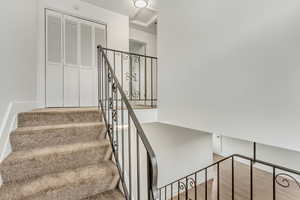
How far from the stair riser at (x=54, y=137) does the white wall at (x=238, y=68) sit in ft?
3.78

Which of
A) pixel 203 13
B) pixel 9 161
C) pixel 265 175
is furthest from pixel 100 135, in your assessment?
pixel 265 175

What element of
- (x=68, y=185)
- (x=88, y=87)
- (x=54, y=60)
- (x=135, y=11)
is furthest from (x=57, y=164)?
(x=135, y=11)

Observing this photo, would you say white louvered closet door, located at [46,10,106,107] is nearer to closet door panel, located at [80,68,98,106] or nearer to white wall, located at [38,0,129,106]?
closet door panel, located at [80,68,98,106]

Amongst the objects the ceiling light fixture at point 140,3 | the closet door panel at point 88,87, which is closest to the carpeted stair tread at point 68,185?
the closet door panel at point 88,87

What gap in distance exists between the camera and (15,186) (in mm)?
1244

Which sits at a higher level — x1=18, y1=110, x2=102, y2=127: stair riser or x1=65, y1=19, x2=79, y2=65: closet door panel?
x1=65, y1=19, x2=79, y2=65: closet door panel

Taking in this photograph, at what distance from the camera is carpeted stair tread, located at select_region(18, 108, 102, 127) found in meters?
1.82

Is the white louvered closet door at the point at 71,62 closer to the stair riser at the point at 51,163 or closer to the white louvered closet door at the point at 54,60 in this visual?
the white louvered closet door at the point at 54,60

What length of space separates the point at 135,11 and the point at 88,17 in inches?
46.3

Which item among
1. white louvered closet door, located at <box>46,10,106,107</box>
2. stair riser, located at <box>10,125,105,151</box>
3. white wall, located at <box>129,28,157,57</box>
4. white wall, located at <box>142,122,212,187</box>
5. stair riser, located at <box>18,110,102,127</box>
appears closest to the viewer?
→ stair riser, located at <box>10,125,105,151</box>

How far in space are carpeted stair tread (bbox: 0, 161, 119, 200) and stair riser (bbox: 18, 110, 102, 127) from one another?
76 cm

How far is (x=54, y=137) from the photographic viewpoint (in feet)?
5.60

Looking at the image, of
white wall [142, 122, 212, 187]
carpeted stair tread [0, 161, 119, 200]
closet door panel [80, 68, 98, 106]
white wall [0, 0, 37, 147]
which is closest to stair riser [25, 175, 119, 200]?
carpeted stair tread [0, 161, 119, 200]

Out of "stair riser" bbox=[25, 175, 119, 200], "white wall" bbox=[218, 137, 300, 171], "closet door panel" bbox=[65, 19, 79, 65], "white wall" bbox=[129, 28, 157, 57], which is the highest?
"white wall" bbox=[129, 28, 157, 57]
